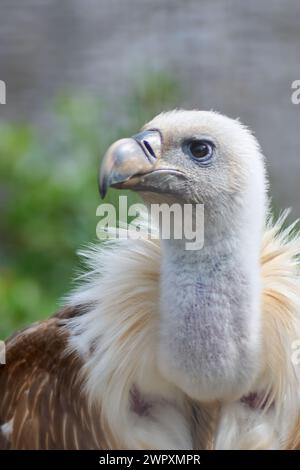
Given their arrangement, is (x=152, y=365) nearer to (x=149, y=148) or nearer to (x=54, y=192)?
(x=149, y=148)

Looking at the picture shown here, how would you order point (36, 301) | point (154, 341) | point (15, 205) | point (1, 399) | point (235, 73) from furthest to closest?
point (235, 73) → point (15, 205) → point (36, 301) → point (1, 399) → point (154, 341)

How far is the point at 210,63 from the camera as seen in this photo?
5699mm

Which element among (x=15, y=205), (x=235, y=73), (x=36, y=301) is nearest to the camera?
(x=36, y=301)

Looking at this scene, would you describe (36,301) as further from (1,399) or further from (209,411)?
(209,411)

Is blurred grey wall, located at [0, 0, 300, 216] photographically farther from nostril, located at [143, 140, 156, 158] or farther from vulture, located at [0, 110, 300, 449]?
nostril, located at [143, 140, 156, 158]

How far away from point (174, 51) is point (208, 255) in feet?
10.9

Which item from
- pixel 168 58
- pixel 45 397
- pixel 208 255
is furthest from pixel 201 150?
pixel 168 58

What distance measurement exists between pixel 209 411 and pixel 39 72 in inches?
141

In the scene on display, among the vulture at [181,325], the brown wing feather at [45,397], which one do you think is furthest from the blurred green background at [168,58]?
the vulture at [181,325]

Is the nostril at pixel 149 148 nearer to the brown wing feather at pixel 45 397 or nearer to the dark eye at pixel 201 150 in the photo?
the dark eye at pixel 201 150

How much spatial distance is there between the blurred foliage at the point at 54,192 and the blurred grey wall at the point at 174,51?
3.94 ft

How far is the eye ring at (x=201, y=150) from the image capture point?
2436 millimetres

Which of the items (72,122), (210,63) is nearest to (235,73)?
(210,63)
